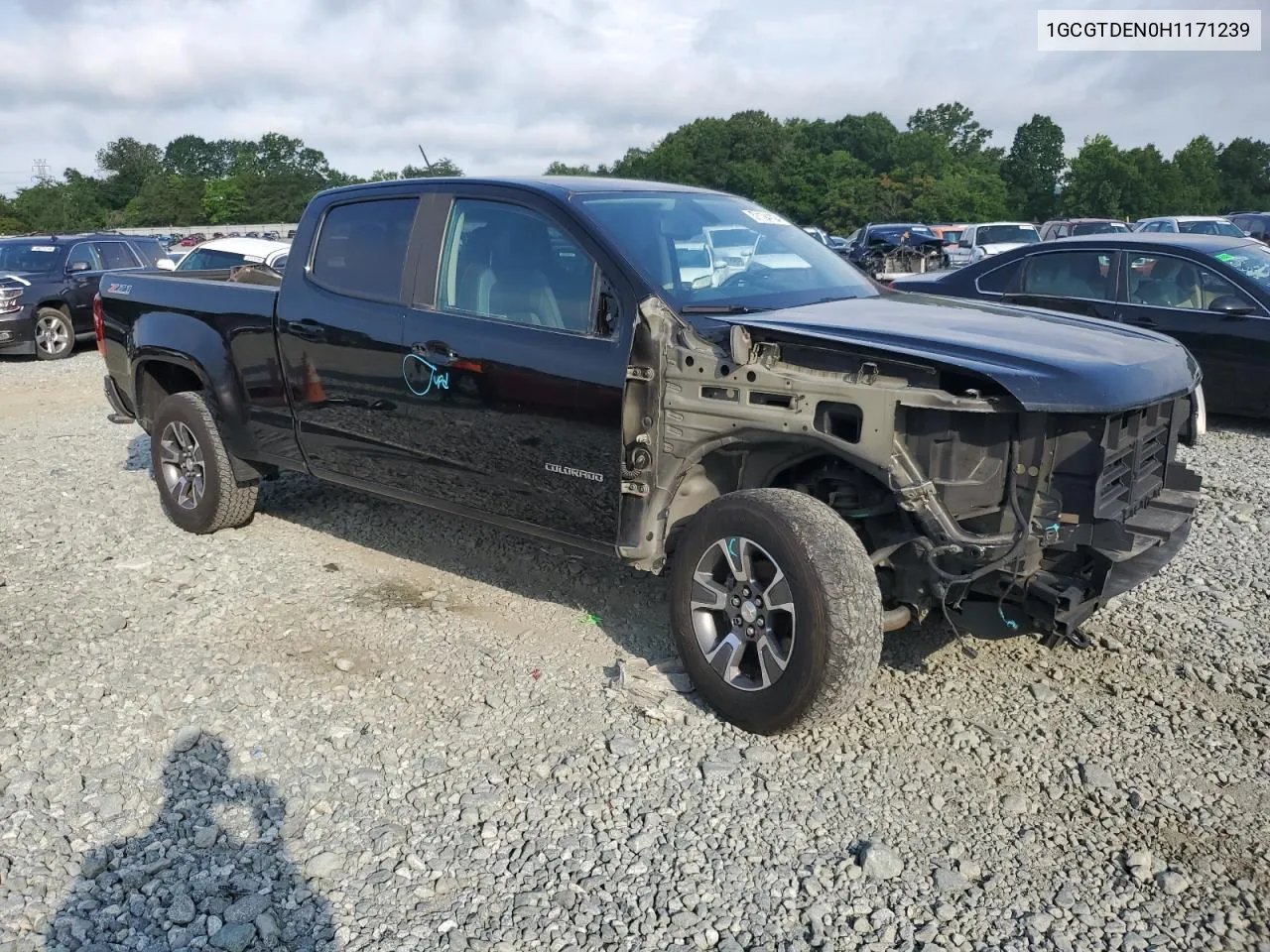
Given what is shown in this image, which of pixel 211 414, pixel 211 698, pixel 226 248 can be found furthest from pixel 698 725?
pixel 226 248

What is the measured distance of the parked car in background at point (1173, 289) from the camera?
768cm

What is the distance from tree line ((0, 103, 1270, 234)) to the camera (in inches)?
2820

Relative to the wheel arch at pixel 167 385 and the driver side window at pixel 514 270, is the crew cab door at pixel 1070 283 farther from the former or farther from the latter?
the wheel arch at pixel 167 385

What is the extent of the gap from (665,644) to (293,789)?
1643mm

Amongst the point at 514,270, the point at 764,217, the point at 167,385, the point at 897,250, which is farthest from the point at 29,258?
the point at 897,250

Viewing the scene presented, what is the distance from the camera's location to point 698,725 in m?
3.80

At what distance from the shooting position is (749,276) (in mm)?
4402

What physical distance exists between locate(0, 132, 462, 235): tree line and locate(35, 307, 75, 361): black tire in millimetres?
34943

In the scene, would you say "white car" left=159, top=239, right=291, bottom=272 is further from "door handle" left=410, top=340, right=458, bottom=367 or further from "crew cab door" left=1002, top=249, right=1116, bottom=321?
"door handle" left=410, top=340, right=458, bottom=367

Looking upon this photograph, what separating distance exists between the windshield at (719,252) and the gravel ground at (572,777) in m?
1.50

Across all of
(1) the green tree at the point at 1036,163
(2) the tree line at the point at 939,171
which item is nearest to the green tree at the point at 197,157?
(2) the tree line at the point at 939,171

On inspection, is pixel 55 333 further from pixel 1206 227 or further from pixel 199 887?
pixel 1206 227

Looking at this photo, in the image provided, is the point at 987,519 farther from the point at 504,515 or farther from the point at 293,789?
the point at 293,789

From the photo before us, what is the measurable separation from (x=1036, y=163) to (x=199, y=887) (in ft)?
342
